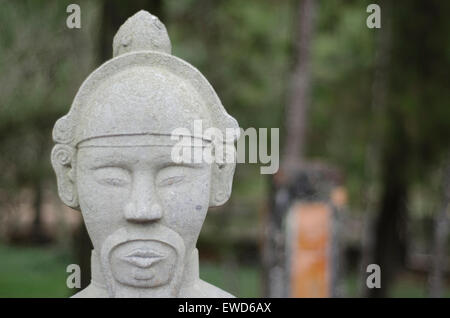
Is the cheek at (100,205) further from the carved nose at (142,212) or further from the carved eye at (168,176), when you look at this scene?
the carved eye at (168,176)

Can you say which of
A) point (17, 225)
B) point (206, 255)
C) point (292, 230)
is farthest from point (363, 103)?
point (17, 225)

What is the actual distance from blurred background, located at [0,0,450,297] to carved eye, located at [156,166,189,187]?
3380mm

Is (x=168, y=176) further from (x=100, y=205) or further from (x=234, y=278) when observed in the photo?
(x=234, y=278)

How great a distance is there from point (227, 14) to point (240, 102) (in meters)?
1.36

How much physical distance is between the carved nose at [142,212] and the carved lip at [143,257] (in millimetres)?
171

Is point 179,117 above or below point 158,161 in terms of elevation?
above

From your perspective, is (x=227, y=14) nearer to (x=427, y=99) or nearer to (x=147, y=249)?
(x=427, y=99)

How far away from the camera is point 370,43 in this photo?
10.9 m

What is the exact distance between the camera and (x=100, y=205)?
352 centimetres

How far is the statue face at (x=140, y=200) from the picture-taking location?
11.4 ft

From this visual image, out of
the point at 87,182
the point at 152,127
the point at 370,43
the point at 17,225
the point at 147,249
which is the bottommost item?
the point at 147,249

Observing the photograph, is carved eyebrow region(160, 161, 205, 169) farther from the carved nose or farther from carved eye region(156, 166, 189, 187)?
the carved nose

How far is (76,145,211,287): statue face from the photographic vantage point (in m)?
3.48

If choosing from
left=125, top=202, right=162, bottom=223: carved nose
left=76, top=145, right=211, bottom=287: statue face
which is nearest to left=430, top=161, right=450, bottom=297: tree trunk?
left=76, top=145, right=211, bottom=287: statue face
